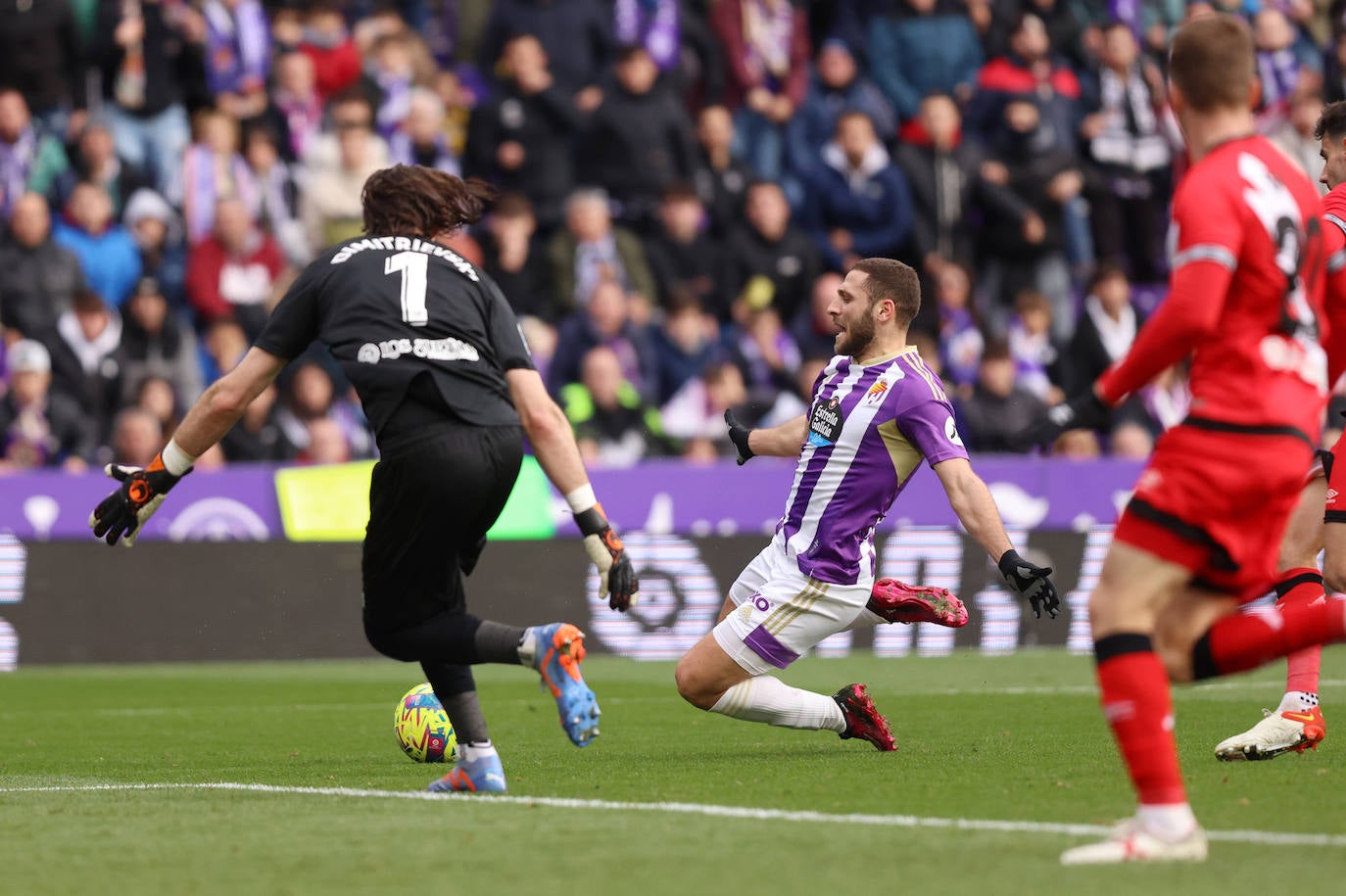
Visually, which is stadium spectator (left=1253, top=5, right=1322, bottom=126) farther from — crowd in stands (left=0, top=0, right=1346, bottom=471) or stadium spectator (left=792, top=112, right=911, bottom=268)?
stadium spectator (left=792, top=112, right=911, bottom=268)

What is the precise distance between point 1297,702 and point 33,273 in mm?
11306

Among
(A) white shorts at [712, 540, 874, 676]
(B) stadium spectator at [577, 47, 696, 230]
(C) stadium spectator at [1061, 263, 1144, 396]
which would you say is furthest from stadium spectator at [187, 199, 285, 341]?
(A) white shorts at [712, 540, 874, 676]

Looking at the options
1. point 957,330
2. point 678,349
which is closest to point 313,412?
point 678,349

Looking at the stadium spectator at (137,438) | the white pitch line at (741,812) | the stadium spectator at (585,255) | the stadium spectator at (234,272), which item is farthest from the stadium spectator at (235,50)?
the white pitch line at (741,812)

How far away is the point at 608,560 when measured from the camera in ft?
22.1

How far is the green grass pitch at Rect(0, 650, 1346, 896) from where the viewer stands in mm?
5426

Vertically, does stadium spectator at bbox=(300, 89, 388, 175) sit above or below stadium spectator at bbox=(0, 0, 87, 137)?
below

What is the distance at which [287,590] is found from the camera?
48.7 ft

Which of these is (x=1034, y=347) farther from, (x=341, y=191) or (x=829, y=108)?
(x=341, y=191)

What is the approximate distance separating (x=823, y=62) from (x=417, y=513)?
46.2 feet

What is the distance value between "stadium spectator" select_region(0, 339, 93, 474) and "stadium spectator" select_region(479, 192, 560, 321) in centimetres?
370

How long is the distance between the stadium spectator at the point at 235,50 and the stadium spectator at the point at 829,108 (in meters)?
5.01

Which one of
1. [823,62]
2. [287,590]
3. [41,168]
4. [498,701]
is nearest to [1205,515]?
[498,701]

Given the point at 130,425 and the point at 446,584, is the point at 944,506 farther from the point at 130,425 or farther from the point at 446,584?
the point at 446,584
